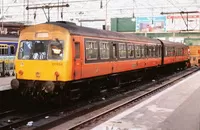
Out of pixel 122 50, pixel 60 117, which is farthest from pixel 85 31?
pixel 122 50

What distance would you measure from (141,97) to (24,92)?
5409 mm

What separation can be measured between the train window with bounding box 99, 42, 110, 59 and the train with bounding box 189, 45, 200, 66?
26395 mm

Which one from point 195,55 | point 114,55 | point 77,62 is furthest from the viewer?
point 195,55

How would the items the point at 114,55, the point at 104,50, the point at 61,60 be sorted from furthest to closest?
1. the point at 114,55
2. the point at 104,50
3. the point at 61,60

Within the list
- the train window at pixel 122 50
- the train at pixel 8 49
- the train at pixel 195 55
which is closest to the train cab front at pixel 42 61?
the train window at pixel 122 50

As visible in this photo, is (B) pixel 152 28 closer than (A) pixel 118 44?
No

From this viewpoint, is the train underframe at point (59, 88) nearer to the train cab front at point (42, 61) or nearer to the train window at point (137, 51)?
the train cab front at point (42, 61)

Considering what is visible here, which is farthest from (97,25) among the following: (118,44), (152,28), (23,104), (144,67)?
(23,104)

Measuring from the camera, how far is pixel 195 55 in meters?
39.7

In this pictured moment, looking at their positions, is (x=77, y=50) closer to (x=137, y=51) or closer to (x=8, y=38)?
(x=137, y=51)

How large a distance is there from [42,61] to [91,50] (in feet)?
7.06

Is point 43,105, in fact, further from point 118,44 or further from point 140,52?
point 140,52

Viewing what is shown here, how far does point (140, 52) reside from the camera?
1956 cm

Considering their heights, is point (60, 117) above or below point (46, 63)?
below
